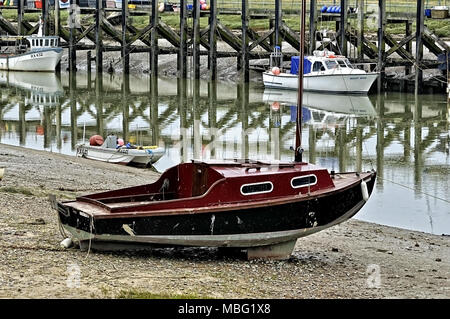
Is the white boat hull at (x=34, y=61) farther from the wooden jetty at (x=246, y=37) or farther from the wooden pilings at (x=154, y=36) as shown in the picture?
the wooden pilings at (x=154, y=36)

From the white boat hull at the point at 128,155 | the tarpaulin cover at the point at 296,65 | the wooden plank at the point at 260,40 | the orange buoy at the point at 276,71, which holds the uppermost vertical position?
the wooden plank at the point at 260,40

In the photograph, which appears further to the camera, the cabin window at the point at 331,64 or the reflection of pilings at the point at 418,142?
the cabin window at the point at 331,64

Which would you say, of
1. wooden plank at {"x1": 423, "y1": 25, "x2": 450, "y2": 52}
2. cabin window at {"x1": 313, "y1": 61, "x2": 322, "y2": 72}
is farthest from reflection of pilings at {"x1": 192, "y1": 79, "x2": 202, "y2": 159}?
wooden plank at {"x1": 423, "y1": 25, "x2": 450, "y2": 52}

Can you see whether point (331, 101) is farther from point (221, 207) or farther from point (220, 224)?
point (221, 207)

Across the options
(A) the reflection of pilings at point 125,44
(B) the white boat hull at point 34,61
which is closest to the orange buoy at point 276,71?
(A) the reflection of pilings at point 125,44

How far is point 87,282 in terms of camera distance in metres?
12.2

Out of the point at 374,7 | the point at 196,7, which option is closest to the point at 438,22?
the point at 374,7

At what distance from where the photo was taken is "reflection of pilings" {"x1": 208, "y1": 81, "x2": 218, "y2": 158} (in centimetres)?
2824

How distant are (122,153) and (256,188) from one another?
35.9ft

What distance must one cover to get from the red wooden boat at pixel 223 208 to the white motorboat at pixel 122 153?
9.57m

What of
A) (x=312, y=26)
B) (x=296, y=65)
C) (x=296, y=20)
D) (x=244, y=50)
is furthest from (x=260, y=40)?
(x=296, y=20)

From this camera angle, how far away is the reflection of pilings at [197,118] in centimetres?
2694

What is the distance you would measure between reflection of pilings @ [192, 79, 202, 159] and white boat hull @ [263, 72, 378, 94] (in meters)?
3.99
